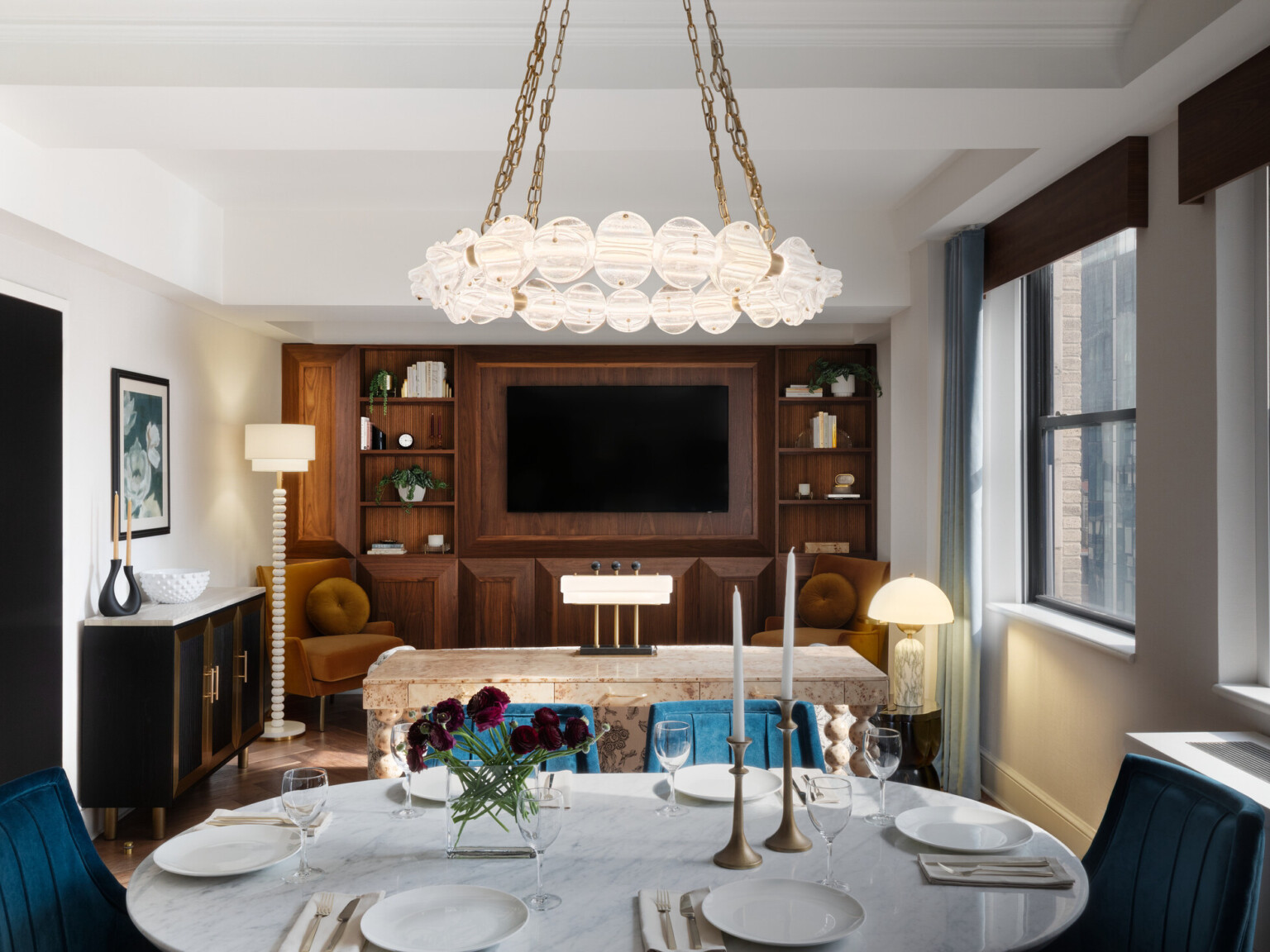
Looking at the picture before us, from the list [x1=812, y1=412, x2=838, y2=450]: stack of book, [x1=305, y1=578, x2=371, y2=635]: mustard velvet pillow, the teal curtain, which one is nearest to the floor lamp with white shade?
[x1=305, y1=578, x2=371, y2=635]: mustard velvet pillow

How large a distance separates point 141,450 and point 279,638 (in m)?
1.45

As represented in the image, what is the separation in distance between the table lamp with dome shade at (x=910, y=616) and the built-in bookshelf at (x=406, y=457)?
10.7 feet

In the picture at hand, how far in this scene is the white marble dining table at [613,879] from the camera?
1.43m

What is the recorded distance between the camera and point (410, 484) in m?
6.17

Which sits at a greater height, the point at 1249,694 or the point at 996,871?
the point at 1249,694

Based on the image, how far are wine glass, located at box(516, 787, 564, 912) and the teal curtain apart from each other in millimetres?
2875

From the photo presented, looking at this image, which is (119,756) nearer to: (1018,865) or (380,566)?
(380,566)

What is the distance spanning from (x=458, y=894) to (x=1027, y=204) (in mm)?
3359

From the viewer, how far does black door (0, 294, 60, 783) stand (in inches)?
127

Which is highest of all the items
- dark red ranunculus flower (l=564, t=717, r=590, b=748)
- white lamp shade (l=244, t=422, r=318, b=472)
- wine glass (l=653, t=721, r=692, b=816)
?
white lamp shade (l=244, t=422, r=318, b=472)

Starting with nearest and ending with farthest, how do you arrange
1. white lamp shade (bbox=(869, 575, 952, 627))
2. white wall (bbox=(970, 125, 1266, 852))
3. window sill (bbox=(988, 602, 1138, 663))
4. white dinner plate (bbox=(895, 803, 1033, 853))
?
white dinner plate (bbox=(895, 803, 1033, 853)) < white wall (bbox=(970, 125, 1266, 852)) < window sill (bbox=(988, 602, 1138, 663)) < white lamp shade (bbox=(869, 575, 952, 627))

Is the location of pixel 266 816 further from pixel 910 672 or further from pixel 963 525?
pixel 963 525

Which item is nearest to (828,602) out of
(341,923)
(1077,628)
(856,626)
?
(856,626)

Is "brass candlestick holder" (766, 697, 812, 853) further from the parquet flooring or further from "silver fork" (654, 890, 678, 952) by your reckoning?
the parquet flooring
